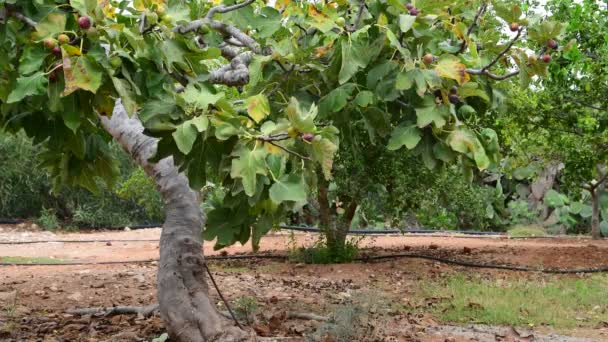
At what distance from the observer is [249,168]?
8.04 feet

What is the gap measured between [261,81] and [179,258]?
58.2 inches

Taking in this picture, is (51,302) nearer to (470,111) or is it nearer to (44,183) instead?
(470,111)

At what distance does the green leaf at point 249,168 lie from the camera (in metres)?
2.43

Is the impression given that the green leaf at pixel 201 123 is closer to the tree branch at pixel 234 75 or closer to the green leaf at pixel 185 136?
the green leaf at pixel 185 136

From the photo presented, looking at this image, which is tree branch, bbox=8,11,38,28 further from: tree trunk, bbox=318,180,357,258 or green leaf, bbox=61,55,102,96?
tree trunk, bbox=318,180,357,258

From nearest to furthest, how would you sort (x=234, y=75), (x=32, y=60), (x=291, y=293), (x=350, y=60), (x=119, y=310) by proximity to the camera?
(x=32, y=60) < (x=350, y=60) < (x=234, y=75) < (x=119, y=310) < (x=291, y=293)

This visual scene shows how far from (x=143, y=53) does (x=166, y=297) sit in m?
2.11

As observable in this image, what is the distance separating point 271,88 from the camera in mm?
3352

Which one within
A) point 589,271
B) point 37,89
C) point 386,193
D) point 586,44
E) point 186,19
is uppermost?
point 586,44

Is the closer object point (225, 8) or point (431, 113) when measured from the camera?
point (431, 113)

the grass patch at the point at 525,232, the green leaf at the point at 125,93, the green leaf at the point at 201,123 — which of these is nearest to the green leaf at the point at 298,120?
the green leaf at the point at 201,123

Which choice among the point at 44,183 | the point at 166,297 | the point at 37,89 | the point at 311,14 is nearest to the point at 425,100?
the point at 311,14

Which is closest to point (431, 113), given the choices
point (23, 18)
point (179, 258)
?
point (23, 18)

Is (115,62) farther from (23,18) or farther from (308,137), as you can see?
(308,137)
